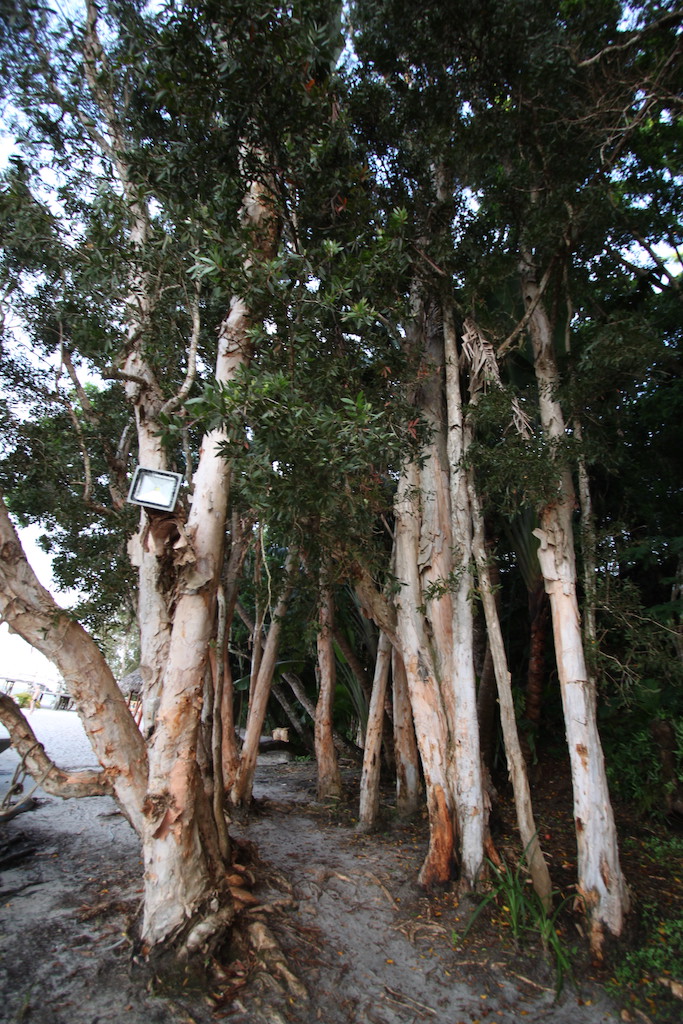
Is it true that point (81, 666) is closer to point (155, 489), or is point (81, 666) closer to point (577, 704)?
point (155, 489)

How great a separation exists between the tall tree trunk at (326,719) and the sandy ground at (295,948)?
5.56 feet

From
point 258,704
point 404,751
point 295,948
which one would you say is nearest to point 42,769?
point 295,948

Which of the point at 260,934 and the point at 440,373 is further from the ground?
the point at 440,373

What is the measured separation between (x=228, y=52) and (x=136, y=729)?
4731 millimetres

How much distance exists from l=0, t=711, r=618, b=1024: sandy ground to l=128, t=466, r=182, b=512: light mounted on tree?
2.88 meters

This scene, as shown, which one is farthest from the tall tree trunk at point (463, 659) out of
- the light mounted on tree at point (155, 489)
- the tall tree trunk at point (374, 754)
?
the light mounted on tree at point (155, 489)

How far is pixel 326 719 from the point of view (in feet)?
26.6

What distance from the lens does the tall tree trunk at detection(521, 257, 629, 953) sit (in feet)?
13.7

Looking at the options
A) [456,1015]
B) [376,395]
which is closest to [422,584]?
[376,395]

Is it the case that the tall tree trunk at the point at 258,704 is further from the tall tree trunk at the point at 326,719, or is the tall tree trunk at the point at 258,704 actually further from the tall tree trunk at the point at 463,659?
the tall tree trunk at the point at 463,659

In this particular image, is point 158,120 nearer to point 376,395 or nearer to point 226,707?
point 376,395

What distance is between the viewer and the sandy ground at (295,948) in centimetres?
329

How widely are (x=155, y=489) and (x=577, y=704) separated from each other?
3784mm

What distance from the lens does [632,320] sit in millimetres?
4793
